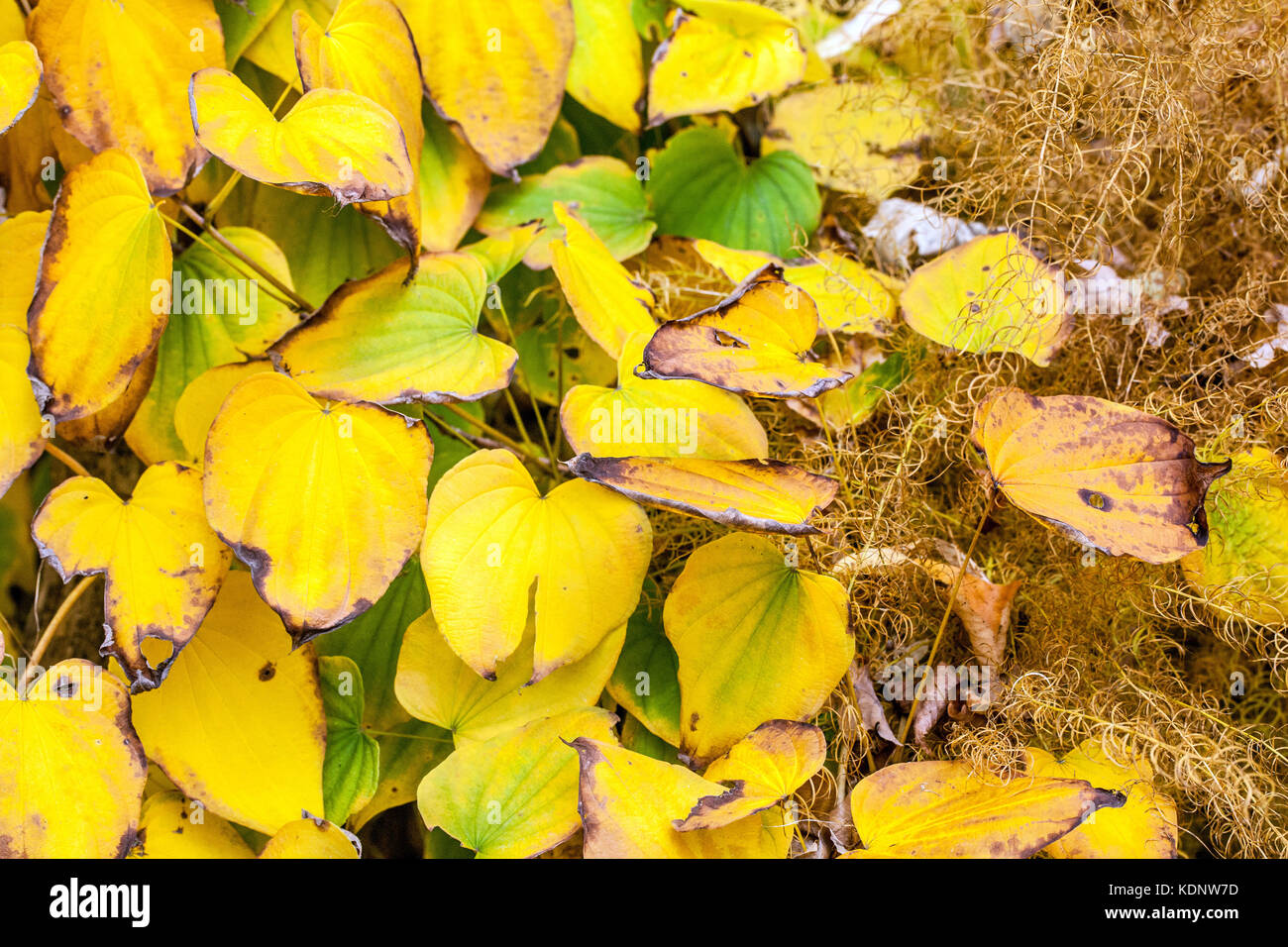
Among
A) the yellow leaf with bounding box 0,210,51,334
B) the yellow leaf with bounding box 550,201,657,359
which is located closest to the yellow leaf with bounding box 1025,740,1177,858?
the yellow leaf with bounding box 550,201,657,359

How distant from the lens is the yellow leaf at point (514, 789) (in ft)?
1.74

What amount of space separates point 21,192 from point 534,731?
1.83ft

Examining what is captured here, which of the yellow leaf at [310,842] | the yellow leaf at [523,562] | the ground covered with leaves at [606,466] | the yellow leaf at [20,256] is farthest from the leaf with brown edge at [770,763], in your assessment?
the yellow leaf at [20,256]

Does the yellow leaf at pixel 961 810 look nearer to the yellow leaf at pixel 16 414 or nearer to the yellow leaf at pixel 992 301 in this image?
the yellow leaf at pixel 992 301

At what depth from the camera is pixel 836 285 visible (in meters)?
0.69

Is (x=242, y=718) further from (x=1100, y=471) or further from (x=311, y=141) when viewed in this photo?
(x=1100, y=471)

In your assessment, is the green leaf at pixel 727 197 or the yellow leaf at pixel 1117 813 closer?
the yellow leaf at pixel 1117 813

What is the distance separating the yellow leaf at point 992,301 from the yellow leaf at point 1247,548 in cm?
14

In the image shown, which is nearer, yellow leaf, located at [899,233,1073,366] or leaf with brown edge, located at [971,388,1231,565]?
leaf with brown edge, located at [971,388,1231,565]

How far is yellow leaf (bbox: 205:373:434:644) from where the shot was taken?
0.51 meters

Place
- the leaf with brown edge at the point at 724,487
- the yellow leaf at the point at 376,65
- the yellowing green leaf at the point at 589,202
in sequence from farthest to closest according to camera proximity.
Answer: the yellowing green leaf at the point at 589,202 < the yellow leaf at the point at 376,65 < the leaf with brown edge at the point at 724,487

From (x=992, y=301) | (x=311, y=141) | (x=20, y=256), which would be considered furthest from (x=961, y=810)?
(x=20, y=256)

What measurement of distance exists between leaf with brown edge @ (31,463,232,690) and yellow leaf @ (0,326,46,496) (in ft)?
0.11

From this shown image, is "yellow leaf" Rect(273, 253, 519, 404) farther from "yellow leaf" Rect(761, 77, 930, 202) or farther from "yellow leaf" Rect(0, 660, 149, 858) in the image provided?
"yellow leaf" Rect(761, 77, 930, 202)
